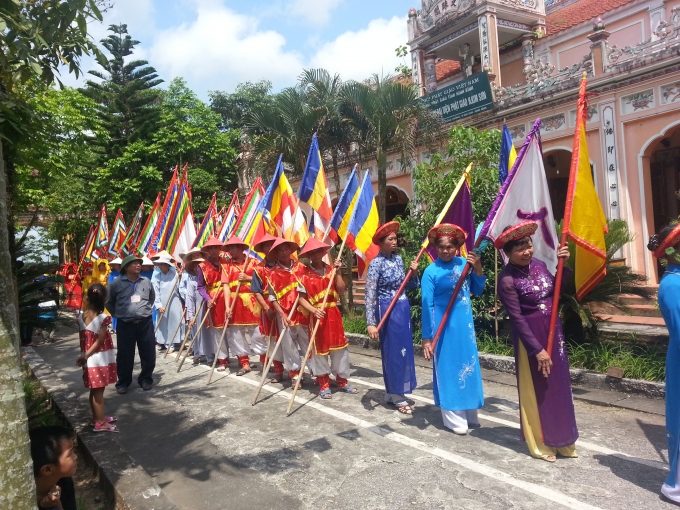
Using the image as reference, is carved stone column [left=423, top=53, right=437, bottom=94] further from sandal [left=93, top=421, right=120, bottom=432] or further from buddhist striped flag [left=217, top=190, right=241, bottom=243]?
sandal [left=93, top=421, right=120, bottom=432]

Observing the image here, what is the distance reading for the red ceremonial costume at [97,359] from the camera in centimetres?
496

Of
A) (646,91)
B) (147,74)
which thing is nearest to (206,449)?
(646,91)

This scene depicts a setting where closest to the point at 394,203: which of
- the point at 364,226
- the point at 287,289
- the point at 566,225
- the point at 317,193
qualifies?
the point at 317,193

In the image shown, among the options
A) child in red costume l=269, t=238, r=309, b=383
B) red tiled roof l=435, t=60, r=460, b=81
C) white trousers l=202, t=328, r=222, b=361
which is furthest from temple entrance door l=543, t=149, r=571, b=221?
child in red costume l=269, t=238, r=309, b=383

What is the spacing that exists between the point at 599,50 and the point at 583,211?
8.23 metres

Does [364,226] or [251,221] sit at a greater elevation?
[251,221]

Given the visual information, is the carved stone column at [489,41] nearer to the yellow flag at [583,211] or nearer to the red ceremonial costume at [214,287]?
the red ceremonial costume at [214,287]

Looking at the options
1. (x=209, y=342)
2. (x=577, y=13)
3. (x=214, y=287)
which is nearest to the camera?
(x=214, y=287)

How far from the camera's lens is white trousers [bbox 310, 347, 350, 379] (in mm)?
6031

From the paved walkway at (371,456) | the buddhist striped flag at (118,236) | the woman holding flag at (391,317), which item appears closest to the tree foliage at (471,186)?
the paved walkway at (371,456)

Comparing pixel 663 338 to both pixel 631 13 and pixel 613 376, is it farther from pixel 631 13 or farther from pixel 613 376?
pixel 631 13

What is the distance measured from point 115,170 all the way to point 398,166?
400 inches

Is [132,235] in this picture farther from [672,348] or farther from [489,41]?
[672,348]

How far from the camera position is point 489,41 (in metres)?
13.1
